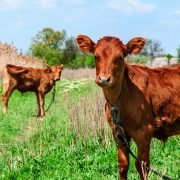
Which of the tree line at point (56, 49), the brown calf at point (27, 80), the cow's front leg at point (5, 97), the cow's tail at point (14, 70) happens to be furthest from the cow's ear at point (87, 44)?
the tree line at point (56, 49)

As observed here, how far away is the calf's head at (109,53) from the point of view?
5980 millimetres

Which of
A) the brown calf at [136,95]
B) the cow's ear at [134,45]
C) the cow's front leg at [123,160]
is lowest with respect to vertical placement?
the cow's front leg at [123,160]

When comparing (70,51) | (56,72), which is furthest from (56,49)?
(56,72)

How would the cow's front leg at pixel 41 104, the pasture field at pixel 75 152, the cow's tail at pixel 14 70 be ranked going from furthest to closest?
the cow's tail at pixel 14 70 → the cow's front leg at pixel 41 104 → the pasture field at pixel 75 152

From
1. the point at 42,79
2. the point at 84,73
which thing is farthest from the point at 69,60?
the point at 42,79

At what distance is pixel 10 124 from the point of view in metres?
13.9

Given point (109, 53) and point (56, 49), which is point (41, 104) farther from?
point (56, 49)

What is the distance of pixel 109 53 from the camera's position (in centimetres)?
626

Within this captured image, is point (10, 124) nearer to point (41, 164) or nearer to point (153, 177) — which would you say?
point (41, 164)

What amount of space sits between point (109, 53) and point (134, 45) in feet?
1.69

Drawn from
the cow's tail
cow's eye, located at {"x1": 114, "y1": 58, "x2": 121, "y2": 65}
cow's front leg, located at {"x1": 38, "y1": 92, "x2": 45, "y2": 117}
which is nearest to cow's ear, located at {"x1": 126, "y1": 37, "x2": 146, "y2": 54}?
cow's eye, located at {"x1": 114, "y1": 58, "x2": 121, "y2": 65}

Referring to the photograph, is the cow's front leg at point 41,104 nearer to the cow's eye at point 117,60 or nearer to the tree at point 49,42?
the cow's eye at point 117,60

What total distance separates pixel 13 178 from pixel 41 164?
61 cm

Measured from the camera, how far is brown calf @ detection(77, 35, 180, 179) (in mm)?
6301
